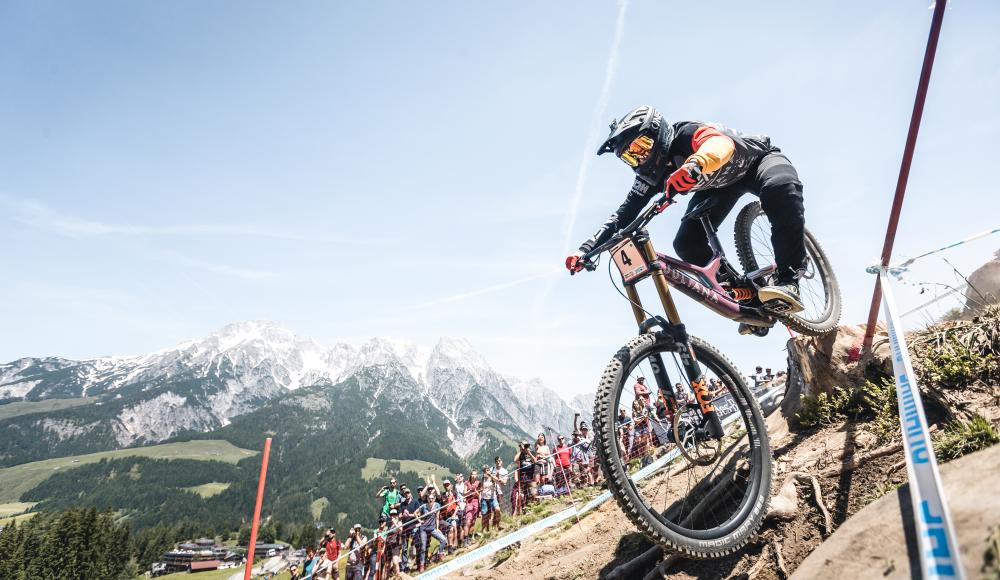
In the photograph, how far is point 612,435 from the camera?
3.99m

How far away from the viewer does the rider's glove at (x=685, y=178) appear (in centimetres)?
428

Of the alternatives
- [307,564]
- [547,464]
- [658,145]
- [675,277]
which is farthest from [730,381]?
[307,564]

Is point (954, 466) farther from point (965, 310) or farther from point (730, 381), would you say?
point (965, 310)

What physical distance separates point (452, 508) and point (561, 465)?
404 centimetres

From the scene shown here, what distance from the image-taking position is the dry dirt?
3.89 metres

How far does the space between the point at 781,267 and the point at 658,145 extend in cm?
230

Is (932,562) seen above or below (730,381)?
below

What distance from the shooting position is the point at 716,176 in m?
5.46

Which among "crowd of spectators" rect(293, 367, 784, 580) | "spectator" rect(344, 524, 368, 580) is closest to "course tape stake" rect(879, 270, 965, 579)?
"crowd of spectators" rect(293, 367, 784, 580)

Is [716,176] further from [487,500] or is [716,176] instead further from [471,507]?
[471,507]

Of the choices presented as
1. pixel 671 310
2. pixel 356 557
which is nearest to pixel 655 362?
pixel 671 310

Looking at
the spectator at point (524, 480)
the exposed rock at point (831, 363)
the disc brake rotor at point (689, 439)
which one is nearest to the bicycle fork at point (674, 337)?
the disc brake rotor at point (689, 439)

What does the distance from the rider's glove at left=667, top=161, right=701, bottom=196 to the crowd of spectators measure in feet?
37.0

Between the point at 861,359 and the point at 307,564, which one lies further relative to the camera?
the point at 307,564
